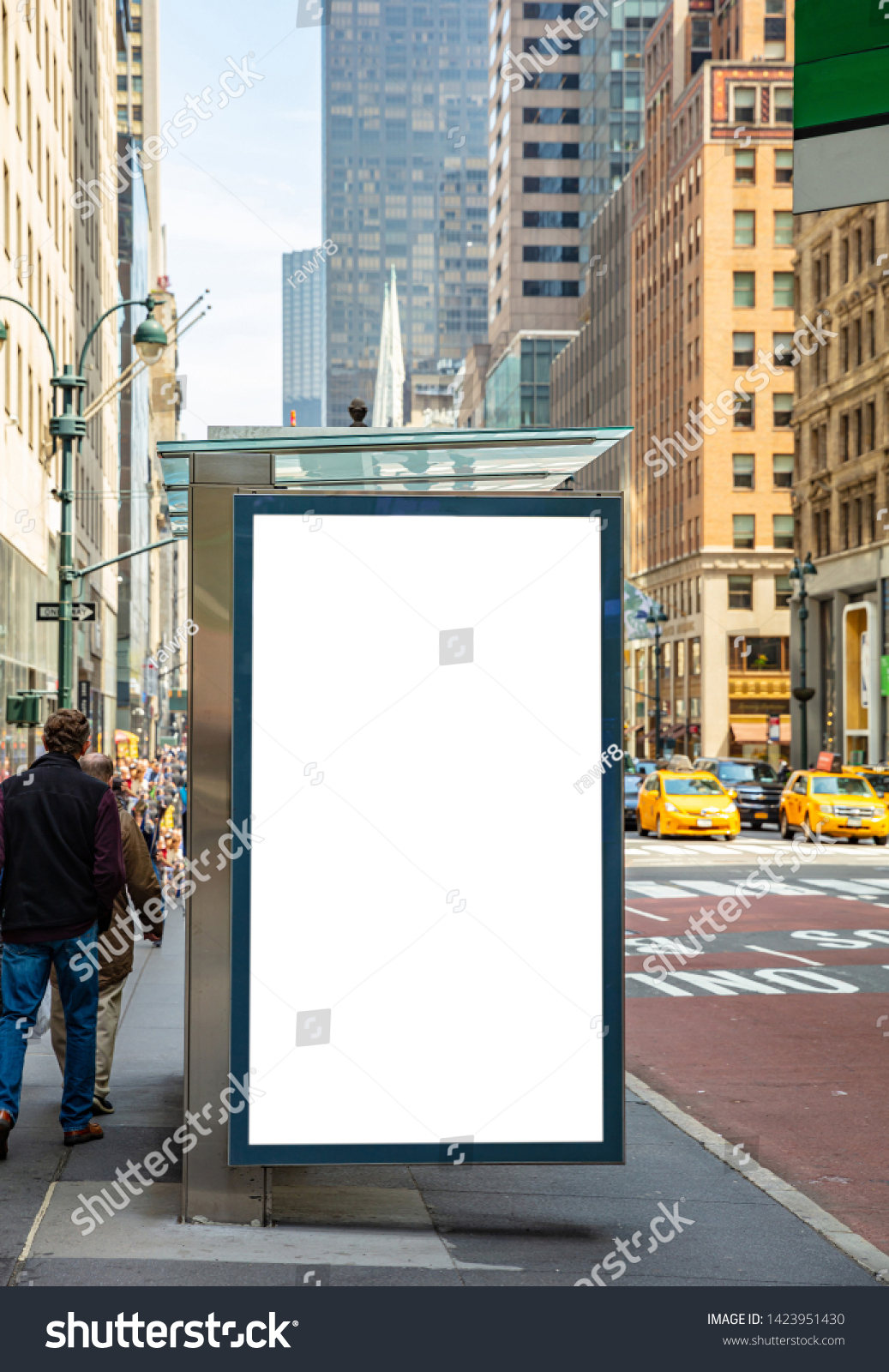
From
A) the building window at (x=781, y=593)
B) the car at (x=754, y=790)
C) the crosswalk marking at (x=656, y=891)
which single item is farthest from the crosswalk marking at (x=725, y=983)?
the building window at (x=781, y=593)

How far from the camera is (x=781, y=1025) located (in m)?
12.2

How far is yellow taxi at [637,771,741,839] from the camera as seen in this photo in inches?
1465

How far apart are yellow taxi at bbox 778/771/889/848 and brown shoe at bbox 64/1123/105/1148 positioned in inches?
1262

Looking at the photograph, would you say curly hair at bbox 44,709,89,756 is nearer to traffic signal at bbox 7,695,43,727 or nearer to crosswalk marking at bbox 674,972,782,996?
crosswalk marking at bbox 674,972,782,996

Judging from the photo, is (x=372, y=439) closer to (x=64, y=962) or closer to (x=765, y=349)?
(x=64, y=962)

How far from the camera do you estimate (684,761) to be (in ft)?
136

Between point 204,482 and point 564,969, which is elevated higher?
point 204,482

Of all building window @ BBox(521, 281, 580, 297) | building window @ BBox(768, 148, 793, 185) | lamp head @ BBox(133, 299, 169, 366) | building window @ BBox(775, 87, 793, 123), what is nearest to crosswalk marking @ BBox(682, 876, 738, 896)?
lamp head @ BBox(133, 299, 169, 366)

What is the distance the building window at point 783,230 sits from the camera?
299 feet

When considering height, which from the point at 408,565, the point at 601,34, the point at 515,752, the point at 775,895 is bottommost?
the point at 775,895

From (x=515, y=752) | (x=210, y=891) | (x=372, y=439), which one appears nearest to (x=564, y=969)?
(x=515, y=752)

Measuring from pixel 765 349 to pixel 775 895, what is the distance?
240 feet

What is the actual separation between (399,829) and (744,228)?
90768 mm
